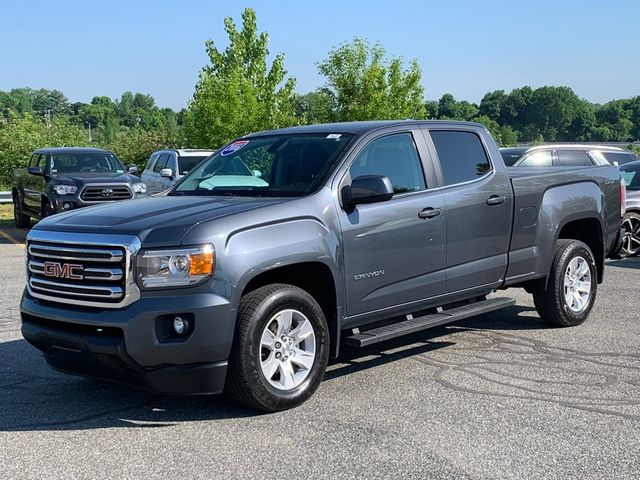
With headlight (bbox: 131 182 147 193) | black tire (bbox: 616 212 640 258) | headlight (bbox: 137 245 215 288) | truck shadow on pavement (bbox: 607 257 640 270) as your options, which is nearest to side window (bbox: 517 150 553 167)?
black tire (bbox: 616 212 640 258)

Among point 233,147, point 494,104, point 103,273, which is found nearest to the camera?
point 103,273

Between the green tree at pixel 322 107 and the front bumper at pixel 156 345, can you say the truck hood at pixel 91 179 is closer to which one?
the front bumper at pixel 156 345

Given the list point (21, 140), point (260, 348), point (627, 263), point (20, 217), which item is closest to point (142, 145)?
point (21, 140)

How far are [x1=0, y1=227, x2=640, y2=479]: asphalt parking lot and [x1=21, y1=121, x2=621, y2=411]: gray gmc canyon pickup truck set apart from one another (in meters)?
0.32

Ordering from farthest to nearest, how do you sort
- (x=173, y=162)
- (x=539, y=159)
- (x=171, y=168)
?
(x=173, y=162)
(x=171, y=168)
(x=539, y=159)

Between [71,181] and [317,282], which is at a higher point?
[71,181]

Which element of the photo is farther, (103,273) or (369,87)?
(369,87)

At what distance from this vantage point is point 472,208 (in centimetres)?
654

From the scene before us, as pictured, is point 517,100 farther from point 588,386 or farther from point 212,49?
point 588,386

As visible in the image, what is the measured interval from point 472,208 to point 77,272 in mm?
3218

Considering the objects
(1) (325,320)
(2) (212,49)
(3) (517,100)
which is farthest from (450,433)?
(3) (517,100)

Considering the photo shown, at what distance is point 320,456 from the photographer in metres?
4.32

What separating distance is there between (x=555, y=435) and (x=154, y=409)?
256 cm

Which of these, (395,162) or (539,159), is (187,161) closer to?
(539,159)
